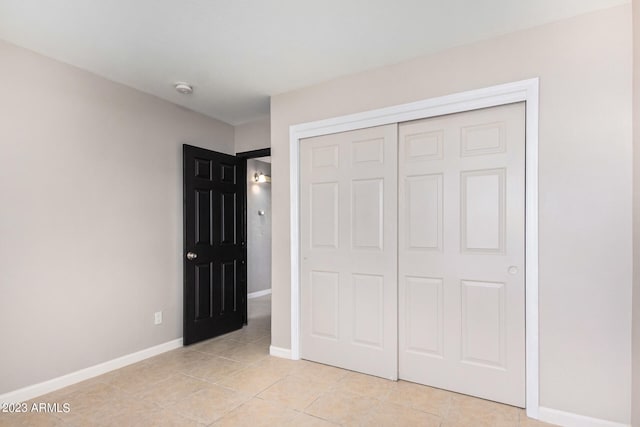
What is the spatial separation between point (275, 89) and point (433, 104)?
1.48m

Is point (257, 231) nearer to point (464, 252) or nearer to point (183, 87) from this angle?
point (183, 87)

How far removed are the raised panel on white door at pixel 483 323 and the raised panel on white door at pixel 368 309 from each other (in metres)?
0.64

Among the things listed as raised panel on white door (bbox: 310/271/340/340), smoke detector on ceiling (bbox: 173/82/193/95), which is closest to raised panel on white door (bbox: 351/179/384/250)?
raised panel on white door (bbox: 310/271/340/340)

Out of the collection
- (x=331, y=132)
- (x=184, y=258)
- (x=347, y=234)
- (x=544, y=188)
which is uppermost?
(x=331, y=132)

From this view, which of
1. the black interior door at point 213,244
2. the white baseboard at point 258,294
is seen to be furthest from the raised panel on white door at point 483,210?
the white baseboard at point 258,294

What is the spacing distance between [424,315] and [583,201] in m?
1.29

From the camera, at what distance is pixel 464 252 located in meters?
2.51

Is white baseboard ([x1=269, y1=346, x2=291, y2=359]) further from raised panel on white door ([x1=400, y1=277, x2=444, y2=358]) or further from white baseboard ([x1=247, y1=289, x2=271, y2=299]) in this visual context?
white baseboard ([x1=247, y1=289, x2=271, y2=299])

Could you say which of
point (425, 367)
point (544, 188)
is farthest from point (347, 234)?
point (544, 188)

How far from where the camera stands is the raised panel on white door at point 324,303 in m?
3.07

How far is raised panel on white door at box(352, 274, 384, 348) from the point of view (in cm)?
285

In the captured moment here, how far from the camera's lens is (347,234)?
3.01 metres

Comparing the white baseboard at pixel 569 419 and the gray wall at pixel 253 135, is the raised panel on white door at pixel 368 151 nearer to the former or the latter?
the gray wall at pixel 253 135

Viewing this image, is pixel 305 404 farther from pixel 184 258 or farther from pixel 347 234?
pixel 184 258
